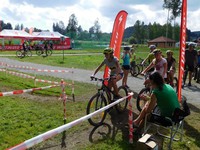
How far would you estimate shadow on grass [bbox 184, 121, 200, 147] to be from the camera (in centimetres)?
547

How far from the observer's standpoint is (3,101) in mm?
8242

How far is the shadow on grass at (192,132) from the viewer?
5.47 m

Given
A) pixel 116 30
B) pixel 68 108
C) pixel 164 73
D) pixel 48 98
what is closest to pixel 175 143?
pixel 164 73

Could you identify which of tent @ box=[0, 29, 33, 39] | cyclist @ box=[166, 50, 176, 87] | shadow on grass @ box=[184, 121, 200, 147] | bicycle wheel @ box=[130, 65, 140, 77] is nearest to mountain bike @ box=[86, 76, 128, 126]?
shadow on grass @ box=[184, 121, 200, 147]

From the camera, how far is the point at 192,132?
5.96 meters

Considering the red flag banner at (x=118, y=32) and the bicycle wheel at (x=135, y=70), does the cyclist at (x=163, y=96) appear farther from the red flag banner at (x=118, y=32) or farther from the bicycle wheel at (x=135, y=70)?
the bicycle wheel at (x=135, y=70)

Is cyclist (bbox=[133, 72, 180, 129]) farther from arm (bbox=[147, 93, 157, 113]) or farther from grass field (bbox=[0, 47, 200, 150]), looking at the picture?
grass field (bbox=[0, 47, 200, 150])

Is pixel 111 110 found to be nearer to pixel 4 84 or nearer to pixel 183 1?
pixel 183 1

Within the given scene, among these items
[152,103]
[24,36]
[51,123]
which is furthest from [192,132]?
[24,36]

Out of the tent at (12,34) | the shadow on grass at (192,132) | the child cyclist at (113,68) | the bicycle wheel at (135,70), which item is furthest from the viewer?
the tent at (12,34)

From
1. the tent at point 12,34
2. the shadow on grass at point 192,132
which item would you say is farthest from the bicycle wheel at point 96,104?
the tent at point 12,34

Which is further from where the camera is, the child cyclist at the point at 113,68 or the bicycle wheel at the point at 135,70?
the bicycle wheel at the point at 135,70

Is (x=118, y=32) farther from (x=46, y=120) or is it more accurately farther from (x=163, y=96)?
(x=163, y=96)

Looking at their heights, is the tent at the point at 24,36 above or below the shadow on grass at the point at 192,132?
above
